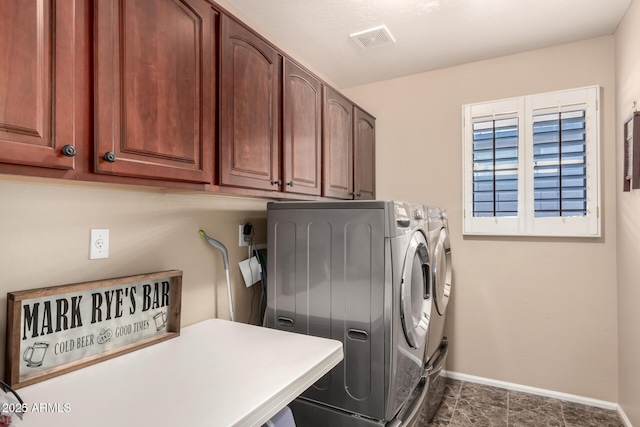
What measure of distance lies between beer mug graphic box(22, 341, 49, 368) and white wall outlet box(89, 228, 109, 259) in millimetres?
324

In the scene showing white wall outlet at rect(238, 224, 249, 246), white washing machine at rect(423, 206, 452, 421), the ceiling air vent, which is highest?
the ceiling air vent

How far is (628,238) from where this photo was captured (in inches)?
82.8

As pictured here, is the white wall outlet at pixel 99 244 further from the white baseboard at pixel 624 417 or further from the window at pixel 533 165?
the white baseboard at pixel 624 417

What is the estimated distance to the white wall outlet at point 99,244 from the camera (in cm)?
132

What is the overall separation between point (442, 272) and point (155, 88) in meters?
2.10

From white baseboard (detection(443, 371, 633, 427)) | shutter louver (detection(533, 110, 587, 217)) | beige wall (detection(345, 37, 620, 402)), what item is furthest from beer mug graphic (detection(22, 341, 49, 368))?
shutter louver (detection(533, 110, 587, 217))

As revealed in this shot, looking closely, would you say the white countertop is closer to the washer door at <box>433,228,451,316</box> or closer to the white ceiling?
the washer door at <box>433,228,451,316</box>

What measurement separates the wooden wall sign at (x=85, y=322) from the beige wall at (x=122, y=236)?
2.8 inches

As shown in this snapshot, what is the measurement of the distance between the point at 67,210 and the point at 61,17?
2.15 feet

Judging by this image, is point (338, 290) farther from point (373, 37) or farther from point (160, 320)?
point (373, 37)

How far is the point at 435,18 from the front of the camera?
2.13 meters

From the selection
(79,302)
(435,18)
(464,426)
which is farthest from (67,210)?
(464,426)

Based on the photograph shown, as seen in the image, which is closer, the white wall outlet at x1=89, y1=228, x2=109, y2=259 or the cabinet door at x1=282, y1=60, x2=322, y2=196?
the white wall outlet at x1=89, y1=228, x2=109, y2=259

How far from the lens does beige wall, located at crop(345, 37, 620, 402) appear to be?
240 cm
